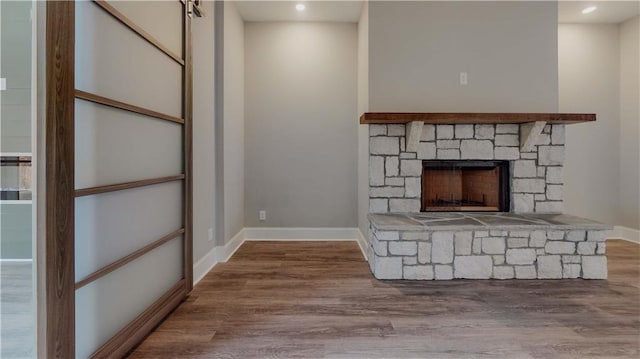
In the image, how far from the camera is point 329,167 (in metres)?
4.19

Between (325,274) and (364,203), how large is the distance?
41.1 inches

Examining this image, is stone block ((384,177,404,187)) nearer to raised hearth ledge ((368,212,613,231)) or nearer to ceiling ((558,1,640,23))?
raised hearth ledge ((368,212,613,231))

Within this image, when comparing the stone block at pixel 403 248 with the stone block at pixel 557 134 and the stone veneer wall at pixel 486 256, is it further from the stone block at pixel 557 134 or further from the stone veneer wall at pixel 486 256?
the stone block at pixel 557 134

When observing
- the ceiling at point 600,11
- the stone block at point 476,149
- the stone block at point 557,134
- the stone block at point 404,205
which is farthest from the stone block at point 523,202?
the ceiling at point 600,11

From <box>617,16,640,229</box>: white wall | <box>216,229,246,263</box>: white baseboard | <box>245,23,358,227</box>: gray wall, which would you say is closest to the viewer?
<box>216,229,246,263</box>: white baseboard

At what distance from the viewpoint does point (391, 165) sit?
3.29 meters

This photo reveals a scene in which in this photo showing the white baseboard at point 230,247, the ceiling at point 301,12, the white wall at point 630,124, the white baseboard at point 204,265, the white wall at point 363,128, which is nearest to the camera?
the white baseboard at point 204,265

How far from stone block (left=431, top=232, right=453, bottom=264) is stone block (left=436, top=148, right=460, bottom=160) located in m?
0.88

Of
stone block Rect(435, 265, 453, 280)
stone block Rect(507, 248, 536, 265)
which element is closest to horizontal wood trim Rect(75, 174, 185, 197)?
stone block Rect(435, 265, 453, 280)

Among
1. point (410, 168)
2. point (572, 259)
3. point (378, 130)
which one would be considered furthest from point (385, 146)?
point (572, 259)

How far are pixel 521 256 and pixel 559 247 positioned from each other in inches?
13.6

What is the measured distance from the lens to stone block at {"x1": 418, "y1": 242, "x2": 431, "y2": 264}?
280 centimetres

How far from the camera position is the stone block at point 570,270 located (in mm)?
2809

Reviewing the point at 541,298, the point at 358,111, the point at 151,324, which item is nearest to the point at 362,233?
the point at 358,111
